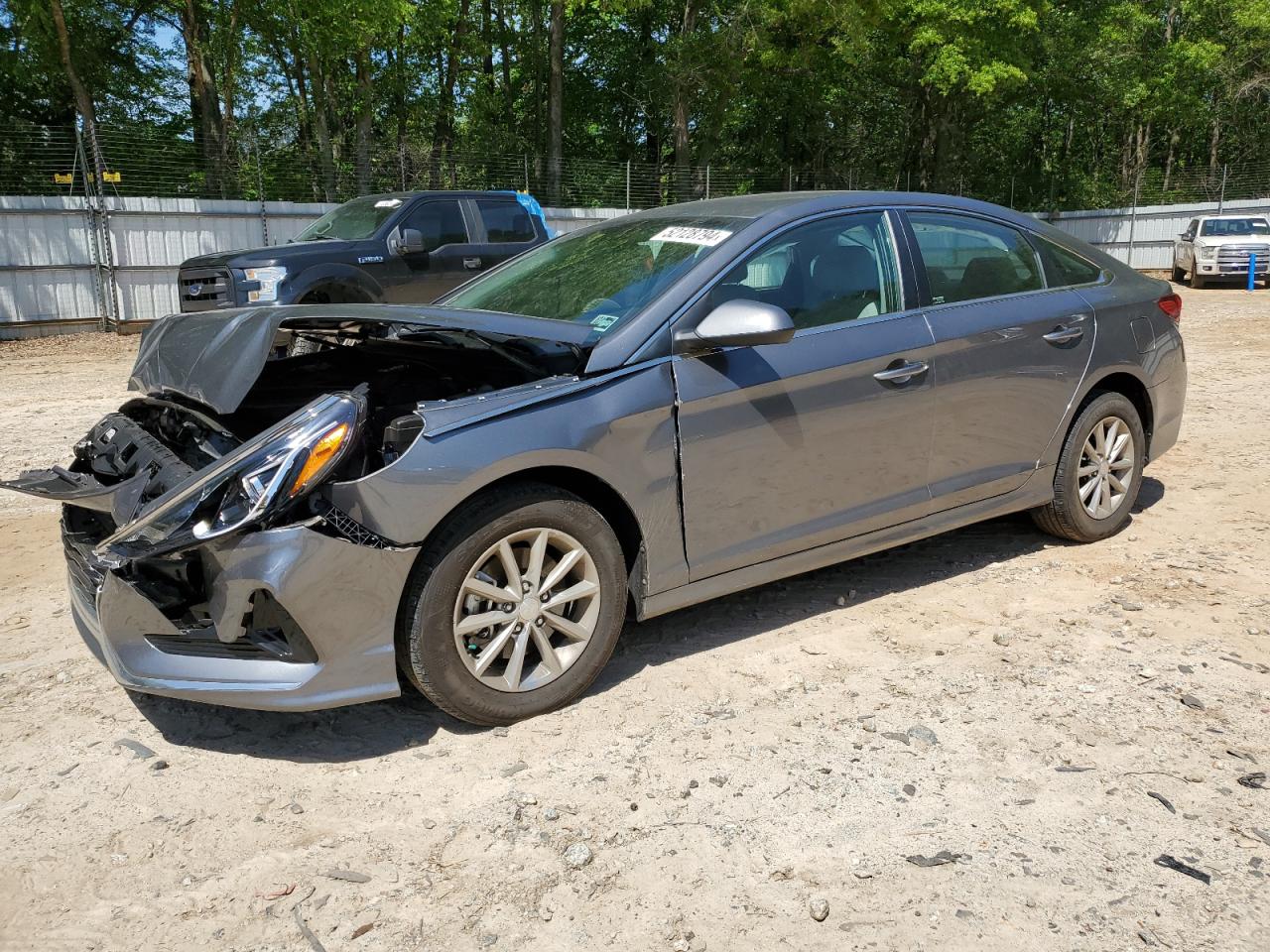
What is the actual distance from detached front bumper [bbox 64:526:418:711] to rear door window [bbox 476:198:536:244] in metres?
9.88

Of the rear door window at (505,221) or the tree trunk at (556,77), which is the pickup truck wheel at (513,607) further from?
the tree trunk at (556,77)

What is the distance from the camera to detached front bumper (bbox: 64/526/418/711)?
9.87 feet

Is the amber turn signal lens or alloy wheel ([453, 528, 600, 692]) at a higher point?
the amber turn signal lens

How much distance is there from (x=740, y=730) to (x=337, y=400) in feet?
5.41

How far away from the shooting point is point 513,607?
133 inches

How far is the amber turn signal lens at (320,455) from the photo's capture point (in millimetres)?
3029

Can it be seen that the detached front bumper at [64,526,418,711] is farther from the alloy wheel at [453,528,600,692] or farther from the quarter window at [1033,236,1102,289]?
the quarter window at [1033,236,1102,289]

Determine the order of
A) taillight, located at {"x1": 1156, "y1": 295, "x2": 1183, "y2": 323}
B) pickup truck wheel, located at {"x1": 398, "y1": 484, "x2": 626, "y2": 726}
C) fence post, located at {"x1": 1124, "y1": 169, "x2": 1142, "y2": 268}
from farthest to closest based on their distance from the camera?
fence post, located at {"x1": 1124, "y1": 169, "x2": 1142, "y2": 268}
taillight, located at {"x1": 1156, "y1": 295, "x2": 1183, "y2": 323}
pickup truck wheel, located at {"x1": 398, "y1": 484, "x2": 626, "y2": 726}

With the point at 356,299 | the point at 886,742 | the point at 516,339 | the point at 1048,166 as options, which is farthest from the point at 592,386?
the point at 1048,166

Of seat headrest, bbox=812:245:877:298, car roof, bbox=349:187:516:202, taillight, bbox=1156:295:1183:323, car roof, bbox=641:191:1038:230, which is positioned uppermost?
car roof, bbox=349:187:516:202

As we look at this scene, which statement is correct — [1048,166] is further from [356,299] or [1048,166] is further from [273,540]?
[273,540]

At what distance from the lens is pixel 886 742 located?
3355 mm

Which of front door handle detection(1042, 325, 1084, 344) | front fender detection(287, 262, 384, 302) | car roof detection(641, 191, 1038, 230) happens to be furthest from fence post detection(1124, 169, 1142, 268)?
car roof detection(641, 191, 1038, 230)

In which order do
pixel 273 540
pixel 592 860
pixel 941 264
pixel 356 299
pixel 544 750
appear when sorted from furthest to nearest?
pixel 356 299 < pixel 941 264 < pixel 544 750 < pixel 273 540 < pixel 592 860
